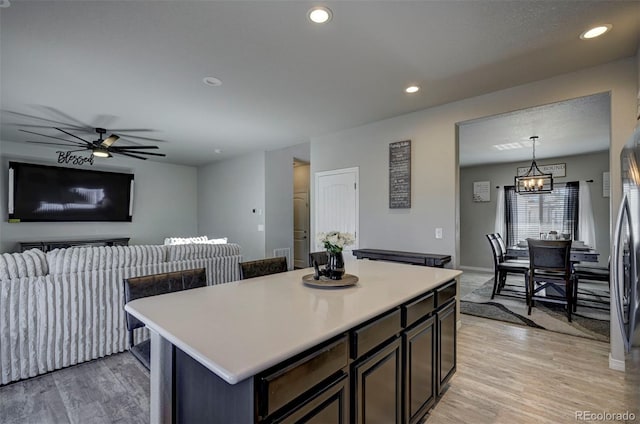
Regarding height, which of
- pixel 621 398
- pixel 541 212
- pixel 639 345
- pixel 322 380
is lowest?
pixel 621 398

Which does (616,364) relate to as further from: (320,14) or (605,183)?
(605,183)

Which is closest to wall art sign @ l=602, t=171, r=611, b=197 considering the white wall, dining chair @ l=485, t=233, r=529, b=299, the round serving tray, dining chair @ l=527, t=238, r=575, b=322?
dining chair @ l=485, t=233, r=529, b=299

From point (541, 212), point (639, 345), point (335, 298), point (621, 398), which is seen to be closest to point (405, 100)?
point (335, 298)

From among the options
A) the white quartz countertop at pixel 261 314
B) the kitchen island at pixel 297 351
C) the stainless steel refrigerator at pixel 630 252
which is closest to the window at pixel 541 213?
the stainless steel refrigerator at pixel 630 252

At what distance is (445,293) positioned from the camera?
6.88 feet

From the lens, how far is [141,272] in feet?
9.97

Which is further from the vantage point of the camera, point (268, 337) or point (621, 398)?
point (621, 398)

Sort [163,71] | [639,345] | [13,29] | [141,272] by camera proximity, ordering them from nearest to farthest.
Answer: [639,345]
[13,29]
[163,71]
[141,272]

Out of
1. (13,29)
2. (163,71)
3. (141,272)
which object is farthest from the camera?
(141,272)

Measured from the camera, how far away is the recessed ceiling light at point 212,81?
9.61 ft

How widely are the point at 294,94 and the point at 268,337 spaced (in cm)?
285

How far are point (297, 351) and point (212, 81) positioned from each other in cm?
286

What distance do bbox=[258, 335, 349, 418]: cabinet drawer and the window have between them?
22.9 feet

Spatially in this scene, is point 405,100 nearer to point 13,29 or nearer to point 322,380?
point 322,380
